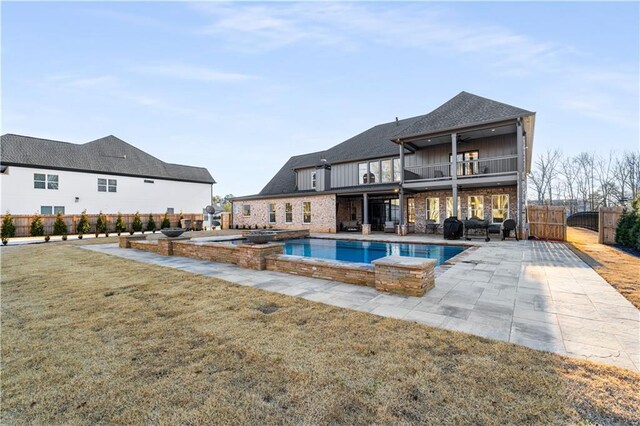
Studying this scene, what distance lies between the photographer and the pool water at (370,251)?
1053 centimetres

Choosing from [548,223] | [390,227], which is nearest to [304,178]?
[390,227]

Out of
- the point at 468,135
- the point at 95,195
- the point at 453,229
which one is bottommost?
the point at 453,229

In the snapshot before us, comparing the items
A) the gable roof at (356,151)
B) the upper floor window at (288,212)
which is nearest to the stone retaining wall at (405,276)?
the gable roof at (356,151)

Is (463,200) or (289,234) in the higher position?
(463,200)

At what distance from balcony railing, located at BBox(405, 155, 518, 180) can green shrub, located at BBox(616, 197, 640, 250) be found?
4558mm

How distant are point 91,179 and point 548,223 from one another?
104 ft

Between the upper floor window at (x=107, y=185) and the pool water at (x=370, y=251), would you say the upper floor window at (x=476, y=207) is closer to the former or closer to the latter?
the pool water at (x=370, y=251)

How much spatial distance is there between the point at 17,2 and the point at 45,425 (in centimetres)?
1198

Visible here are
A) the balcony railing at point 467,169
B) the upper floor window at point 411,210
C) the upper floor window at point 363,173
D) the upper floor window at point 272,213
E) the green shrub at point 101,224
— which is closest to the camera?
the balcony railing at point 467,169

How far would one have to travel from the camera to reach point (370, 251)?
11.9 m

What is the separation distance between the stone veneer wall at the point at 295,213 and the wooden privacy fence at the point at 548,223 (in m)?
10.8

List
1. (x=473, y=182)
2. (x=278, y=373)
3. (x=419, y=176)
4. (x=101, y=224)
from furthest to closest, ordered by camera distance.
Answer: (x=101, y=224)
(x=419, y=176)
(x=473, y=182)
(x=278, y=373)

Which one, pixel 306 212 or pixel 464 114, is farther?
pixel 306 212

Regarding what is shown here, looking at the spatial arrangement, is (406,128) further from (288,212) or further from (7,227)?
(7,227)
